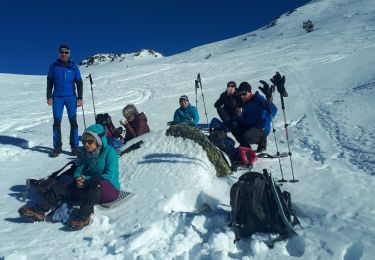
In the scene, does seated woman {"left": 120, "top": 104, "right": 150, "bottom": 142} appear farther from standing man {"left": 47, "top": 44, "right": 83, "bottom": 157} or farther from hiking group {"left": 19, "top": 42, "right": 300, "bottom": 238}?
standing man {"left": 47, "top": 44, "right": 83, "bottom": 157}

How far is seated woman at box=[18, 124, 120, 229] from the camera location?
5.48 m

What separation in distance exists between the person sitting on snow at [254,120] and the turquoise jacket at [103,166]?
296 centimetres

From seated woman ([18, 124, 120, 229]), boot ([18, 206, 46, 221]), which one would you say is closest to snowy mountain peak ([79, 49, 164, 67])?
seated woman ([18, 124, 120, 229])

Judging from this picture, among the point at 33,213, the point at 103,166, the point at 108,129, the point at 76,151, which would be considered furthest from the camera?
the point at 108,129

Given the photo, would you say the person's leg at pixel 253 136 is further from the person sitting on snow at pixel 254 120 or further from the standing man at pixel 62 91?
the standing man at pixel 62 91

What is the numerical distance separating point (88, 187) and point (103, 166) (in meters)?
0.51

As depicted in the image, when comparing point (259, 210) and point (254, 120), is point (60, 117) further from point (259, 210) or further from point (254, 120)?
point (259, 210)

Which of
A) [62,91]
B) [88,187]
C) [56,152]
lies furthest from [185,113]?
[88,187]

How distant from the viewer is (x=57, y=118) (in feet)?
29.6

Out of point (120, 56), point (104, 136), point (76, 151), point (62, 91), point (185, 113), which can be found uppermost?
point (120, 56)

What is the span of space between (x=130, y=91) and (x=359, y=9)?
42.3 metres

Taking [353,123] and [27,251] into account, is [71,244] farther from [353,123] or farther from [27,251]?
[353,123]

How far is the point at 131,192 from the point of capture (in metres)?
6.26

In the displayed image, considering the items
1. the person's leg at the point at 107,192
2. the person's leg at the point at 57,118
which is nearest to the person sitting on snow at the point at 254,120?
the person's leg at the point at 107,192
